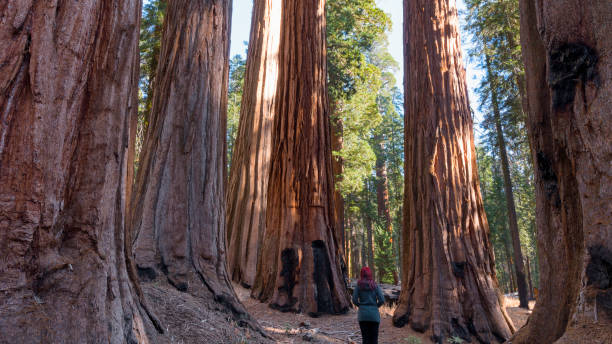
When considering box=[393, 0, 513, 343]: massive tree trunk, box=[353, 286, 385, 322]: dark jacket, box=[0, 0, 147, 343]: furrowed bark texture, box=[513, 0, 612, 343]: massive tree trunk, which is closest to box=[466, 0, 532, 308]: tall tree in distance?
box=[393, 0, 513, 343]: massive tree trunk

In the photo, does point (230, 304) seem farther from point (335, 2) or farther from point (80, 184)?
point (335, 2)

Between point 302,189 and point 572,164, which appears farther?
point 302,189

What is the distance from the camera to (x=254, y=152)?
1098cm

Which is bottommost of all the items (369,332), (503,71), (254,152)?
(369,332)

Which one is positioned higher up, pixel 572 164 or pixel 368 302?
pixel 572 164

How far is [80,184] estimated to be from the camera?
2209mm

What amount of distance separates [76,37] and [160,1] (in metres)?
13.4

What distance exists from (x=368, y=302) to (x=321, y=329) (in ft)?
3.99

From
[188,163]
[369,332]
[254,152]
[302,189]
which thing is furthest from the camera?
[254,152]

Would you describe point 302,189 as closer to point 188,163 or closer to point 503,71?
point 188,163

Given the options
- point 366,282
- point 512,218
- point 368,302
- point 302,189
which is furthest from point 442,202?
point 512,218

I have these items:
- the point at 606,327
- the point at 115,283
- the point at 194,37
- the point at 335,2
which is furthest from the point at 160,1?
the point at 606,327

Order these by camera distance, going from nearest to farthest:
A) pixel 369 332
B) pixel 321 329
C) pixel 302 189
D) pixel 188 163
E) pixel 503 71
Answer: pixel 188 163 → pixel 369 332 → pixel 321 329 → pixel 302 189 → pixel 503 71

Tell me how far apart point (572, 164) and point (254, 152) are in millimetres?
9105
